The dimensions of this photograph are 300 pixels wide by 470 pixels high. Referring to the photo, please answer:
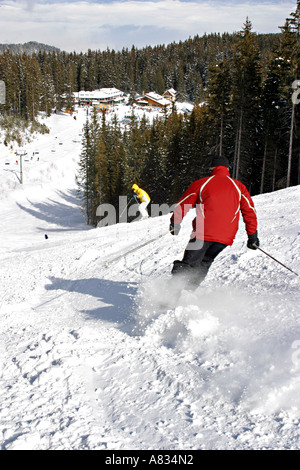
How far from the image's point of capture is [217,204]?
4.42m

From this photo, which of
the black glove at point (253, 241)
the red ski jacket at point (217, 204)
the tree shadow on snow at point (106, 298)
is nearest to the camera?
the red ski jacket at point (217, 204)

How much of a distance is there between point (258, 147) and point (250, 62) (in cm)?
687

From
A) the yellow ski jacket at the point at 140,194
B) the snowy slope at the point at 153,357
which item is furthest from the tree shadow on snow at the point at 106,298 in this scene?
the yellow ski jacket at the point at 140,194

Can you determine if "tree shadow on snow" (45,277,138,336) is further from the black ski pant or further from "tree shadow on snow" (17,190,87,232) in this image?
"tree shadow on snow" (17,190,87,232)

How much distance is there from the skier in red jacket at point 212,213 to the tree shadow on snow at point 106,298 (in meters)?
1.00

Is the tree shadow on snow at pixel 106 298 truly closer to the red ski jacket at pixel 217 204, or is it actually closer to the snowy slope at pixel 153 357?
the snowy slope at pixel 153 357

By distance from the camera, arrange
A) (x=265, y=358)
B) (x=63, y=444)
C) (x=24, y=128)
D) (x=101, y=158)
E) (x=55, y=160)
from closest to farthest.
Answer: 1. (x=63, y=444)
2. (x=265, y=358)
3. (x=101, y=158)
4. (x=55, y=160)
5. (x=24, y=128)

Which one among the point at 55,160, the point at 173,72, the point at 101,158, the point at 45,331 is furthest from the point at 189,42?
the point at 45,331

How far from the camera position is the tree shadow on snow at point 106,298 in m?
5.01

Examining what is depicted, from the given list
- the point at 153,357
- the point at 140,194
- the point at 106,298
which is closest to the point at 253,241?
the point at 153,357

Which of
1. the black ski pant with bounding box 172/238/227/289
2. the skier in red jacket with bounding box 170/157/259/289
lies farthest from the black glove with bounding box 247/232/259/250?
the black ski pant with bounding box 172/238/227/289

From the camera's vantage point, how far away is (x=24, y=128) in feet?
256

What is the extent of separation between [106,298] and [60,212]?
45438 mm
